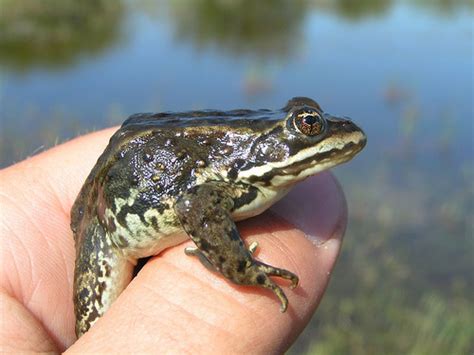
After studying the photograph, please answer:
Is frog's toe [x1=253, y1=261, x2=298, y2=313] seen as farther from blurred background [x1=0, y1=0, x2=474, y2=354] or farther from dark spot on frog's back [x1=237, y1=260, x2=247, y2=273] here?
blurred background [x1=0, y1=0, x2=474, y2=354]

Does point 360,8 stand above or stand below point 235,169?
above

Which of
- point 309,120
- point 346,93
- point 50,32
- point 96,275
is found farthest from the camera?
point 50,32

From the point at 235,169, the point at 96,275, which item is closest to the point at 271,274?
the point at 235,169

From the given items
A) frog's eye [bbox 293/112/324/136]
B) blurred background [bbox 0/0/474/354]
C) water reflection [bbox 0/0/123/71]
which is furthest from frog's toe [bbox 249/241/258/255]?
water reflection [bbox 0/0/123/71]

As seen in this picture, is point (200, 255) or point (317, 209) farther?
point (317, 209)

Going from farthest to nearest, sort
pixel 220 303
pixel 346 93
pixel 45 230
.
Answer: pixel 346 93 → pixel 45 230 → pixel 220 303

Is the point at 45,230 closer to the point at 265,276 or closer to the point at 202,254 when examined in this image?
the point at 202,254

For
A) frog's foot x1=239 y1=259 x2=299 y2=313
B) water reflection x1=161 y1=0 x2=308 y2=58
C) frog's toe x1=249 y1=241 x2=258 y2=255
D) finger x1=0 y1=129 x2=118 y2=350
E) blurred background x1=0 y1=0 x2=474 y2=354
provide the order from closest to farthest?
frog's foot x1=239 y1=259 x2=299 y2=313 → frog's toe x1=249 y1=241 x2=258 y2=255 → finger x1=0 y1=129 x2=118 y2=350 → blurred background x1=0 y1=0 x2=474 y2=354 → water reflection x1=161 y1=0 x2=308 y2=58

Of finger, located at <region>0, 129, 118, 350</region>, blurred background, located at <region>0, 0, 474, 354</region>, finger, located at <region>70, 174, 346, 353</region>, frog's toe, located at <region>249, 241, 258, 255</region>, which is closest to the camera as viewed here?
finger, located at <region>70, 174, 346, 353</region>

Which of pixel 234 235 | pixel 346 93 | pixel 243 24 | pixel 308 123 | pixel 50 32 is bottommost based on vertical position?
pixel 346 93
